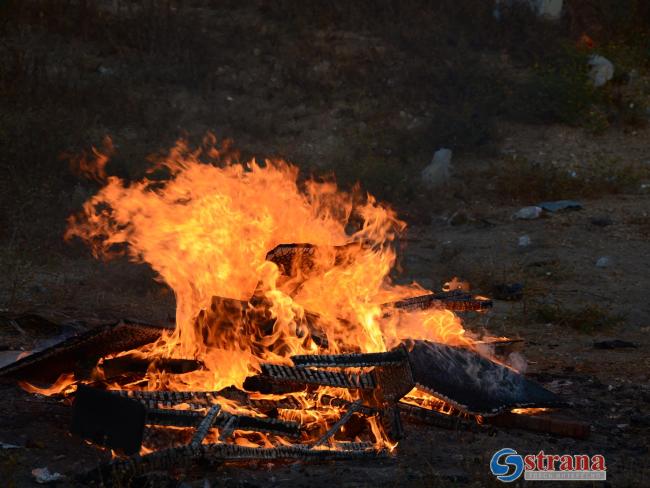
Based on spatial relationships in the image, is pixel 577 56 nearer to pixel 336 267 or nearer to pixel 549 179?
pixel 549 179

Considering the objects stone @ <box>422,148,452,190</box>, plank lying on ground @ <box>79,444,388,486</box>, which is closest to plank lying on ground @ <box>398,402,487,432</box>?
plank lying on ground @ <box>79,444,388,486</box>

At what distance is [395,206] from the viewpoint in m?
13.2

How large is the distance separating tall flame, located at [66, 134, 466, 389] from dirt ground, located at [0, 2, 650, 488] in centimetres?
96

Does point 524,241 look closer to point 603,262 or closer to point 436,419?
point 603,262

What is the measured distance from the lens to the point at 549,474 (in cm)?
515

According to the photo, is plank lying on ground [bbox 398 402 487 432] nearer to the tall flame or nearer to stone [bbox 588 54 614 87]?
the tall flame

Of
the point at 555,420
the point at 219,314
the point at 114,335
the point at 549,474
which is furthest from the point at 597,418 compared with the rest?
the point at 114,335

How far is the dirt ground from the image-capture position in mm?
5543

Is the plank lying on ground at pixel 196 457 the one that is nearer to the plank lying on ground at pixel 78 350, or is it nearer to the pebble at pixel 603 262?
the plank lying on ground at pixel 78 350

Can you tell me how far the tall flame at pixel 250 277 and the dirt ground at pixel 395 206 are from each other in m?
0.96

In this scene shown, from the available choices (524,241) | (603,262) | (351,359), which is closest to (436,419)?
(351,359)

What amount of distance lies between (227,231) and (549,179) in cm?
836

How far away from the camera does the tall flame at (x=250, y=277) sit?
20.5ft

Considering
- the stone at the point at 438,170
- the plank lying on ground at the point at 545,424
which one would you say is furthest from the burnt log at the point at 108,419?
the stone at the point at 438,170
